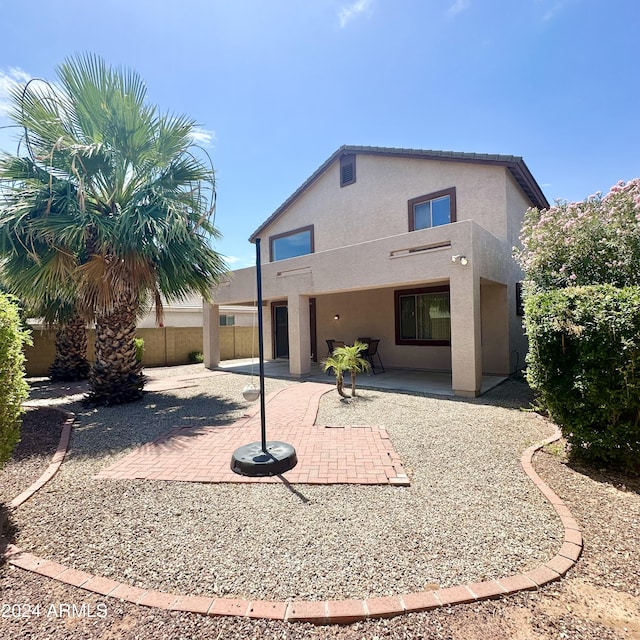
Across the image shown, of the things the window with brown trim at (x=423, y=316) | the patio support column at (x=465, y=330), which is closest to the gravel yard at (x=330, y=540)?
the patio support column at (x=465, y=330)

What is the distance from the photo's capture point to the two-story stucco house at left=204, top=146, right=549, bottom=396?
8266mm

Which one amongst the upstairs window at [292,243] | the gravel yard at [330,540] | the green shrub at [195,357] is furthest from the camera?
the green shrub at [195,357]

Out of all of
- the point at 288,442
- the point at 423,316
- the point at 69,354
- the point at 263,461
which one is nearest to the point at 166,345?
the point at 69,354

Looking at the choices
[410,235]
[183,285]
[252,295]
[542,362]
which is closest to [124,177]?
[183,285]

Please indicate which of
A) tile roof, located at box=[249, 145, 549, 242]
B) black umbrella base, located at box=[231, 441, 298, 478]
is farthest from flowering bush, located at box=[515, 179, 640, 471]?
tile roof, located at box=[249, 145, 549, 242]

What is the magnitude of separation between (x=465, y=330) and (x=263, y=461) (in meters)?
5.74

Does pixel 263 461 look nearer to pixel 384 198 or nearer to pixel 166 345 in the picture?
pixel 384 198

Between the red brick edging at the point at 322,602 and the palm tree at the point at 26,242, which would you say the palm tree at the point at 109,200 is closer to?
the palm tree at the point at 26,242

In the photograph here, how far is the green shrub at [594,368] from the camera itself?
3.85 meters

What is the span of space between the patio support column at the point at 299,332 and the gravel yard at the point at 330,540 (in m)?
6.86

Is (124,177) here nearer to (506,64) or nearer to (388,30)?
(388,30)

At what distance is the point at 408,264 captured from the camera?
8.89 meters

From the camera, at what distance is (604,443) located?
4.04 metres

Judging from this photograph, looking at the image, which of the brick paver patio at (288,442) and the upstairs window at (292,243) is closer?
the brick paver patio at (288,442)
